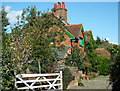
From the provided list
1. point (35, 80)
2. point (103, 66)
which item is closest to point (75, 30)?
point (103, 66)

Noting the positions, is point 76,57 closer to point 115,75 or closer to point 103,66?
point 103,66

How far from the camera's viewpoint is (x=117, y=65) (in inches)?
261

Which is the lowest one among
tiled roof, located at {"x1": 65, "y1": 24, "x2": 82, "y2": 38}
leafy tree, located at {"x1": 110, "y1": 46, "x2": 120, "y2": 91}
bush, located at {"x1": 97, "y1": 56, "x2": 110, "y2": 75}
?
bush, located at {"x1": 97, "y1": 56, "x2": 110, "y2": 75}

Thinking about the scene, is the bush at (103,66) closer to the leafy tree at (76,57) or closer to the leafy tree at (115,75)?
the leafy tree at (76,57)

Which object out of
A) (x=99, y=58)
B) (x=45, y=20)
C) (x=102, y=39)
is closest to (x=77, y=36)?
(x=99, y=58)

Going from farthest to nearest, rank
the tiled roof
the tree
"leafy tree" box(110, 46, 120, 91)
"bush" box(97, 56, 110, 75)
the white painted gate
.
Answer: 1. "bush" box(97, 56, 110, 75)
2. the tiled roof
3. the tree
4. the white painted gate
5. "leafy tree" box(110, 46, 120, 91)

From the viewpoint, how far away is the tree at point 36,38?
12820 millimetres

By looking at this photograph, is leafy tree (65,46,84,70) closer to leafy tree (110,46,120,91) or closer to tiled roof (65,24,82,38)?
tiled roof (65,24,82,38)

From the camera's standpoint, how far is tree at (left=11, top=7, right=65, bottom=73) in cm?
1282

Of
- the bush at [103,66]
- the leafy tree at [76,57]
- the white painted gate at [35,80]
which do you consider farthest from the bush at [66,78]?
the bush at [103,66]

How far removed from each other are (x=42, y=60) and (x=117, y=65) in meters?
8.73

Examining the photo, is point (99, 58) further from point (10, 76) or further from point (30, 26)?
point (10, 76)

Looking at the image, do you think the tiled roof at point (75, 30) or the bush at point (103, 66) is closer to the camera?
the tiled roof at point (75, 30)

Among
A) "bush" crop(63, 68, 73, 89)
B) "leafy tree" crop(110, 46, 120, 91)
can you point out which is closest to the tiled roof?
"bush" crop(63, 68, 73, 89)
